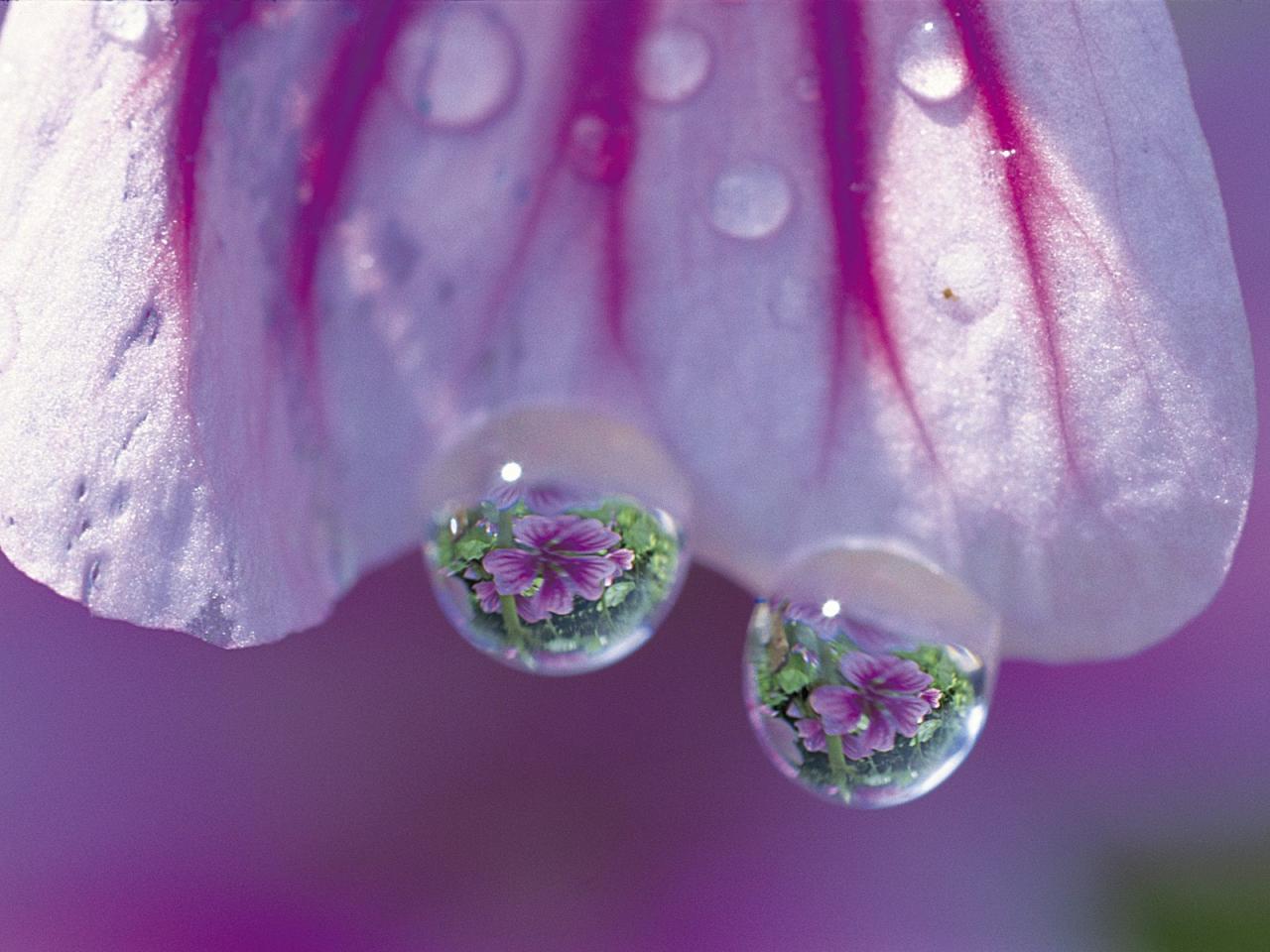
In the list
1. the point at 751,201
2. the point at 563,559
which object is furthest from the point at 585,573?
the point at 751,201

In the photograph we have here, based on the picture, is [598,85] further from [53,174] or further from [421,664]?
[421,664]

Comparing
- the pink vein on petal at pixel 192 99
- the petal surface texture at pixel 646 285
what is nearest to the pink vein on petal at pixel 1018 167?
the petal surface texture at pixel 646 285

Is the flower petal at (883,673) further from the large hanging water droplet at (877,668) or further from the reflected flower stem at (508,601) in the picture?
the reflected flower stem at (508,601)

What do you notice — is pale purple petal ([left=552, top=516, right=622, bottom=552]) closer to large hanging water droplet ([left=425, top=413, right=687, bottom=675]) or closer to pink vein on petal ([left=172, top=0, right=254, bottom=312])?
large hanging water droplet ([left=425, top=413, right=687, bottom=675])

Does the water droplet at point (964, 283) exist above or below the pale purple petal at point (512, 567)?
above

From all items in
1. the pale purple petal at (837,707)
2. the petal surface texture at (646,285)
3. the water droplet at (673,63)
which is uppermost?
the water droplet at (673,63)

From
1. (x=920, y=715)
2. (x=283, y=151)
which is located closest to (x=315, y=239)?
(x=283, y=151)
